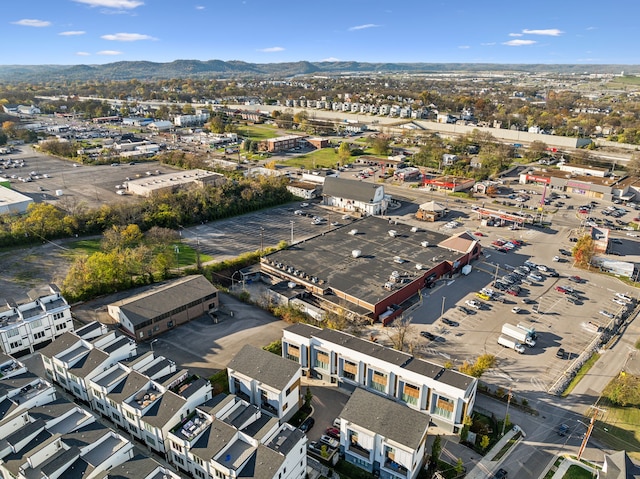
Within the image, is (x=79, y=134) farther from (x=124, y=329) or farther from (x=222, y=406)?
(x=222, y=406)

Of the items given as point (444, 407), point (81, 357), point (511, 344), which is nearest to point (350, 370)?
point (444, 407)

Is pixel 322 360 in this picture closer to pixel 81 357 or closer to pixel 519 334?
pixel 81 357

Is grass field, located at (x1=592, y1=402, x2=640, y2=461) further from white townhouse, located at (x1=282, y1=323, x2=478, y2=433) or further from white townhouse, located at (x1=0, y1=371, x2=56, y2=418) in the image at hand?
white townhouse, located at (x1=0, y1=371, x2=56, y2=418)

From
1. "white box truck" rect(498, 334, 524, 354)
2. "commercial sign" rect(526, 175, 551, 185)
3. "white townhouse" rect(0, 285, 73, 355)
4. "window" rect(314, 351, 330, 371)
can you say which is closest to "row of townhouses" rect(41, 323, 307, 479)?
"window" rect(314, 351, 330, 371)

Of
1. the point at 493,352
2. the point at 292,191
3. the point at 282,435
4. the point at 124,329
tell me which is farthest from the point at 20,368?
the point at 292,191

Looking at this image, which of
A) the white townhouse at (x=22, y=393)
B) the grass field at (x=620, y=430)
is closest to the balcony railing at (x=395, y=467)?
the grass field at (x=620, y=430)

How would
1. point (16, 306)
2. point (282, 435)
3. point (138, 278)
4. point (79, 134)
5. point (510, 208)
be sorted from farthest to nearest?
point (79, 134) < point (510, 208) < point (138, 278) < point (16, 306) < point (282, 435)
